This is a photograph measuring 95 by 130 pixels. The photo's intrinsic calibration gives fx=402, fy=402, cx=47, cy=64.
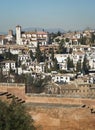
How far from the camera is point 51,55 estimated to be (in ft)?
202

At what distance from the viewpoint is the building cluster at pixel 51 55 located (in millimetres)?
51231

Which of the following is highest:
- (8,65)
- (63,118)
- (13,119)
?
(8,65)

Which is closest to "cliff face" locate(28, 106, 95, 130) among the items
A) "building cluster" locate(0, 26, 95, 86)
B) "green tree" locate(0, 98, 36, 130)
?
"green tree" locate(0, 98, 36, 130)

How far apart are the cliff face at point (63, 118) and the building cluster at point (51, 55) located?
98.9 ft

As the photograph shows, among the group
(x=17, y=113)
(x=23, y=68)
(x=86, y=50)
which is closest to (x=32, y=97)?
(x=17, y=113)

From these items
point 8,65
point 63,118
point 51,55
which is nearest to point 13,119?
point 63,118

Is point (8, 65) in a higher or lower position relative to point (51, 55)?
lower

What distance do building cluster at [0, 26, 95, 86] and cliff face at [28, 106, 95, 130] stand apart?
30.2 m

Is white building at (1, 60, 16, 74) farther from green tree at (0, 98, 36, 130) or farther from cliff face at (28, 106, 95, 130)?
green tree at (0, 98, 36, 130)

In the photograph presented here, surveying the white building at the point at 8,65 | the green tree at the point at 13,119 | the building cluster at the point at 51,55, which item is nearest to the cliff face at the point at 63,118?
the green tree at the point at 13,119

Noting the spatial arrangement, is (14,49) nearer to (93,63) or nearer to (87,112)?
(93,63)

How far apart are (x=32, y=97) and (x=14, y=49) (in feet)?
189

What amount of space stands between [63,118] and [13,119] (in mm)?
2208

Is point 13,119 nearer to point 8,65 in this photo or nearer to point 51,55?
point 8,65
